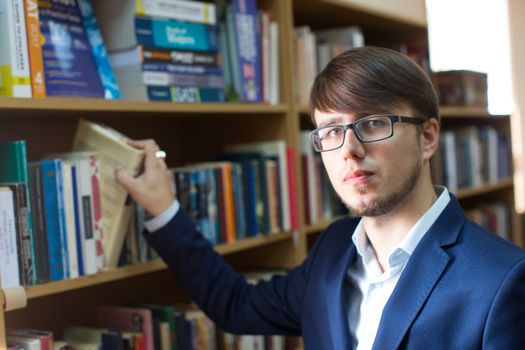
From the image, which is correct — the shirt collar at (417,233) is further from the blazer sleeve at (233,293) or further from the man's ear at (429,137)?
the blazer sleeve at (233,293)

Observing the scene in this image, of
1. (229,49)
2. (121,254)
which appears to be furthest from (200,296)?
(229,49)

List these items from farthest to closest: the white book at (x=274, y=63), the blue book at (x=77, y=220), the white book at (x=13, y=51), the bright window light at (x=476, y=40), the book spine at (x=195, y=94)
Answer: the bright window light at (x=476, y=40)
the white book at (x=274, y=63)
the book spine at (x=195, y=94)
the blue book at (x=77, y=220)
the white book at (x=13, y=51)

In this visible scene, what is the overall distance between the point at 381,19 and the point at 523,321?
5.19 feet

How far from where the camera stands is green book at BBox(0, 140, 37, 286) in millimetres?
1283

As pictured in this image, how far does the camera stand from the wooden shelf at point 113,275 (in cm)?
133

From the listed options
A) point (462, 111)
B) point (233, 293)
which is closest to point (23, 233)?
point (233, 293)

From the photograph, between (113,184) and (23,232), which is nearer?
(23,232)

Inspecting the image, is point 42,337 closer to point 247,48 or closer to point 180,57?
point 180,57

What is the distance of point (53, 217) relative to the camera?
135 centimetres

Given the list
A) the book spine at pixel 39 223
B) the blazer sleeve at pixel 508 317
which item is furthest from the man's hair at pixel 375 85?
the book spine at pixel 39 223

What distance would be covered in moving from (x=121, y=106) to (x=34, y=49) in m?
0.24

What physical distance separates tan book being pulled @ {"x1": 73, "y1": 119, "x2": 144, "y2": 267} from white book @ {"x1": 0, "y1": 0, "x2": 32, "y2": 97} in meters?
0.23

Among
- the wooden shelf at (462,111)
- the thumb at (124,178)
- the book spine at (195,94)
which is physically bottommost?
the thumb at (124,178)

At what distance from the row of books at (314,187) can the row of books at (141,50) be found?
0.22 meters
